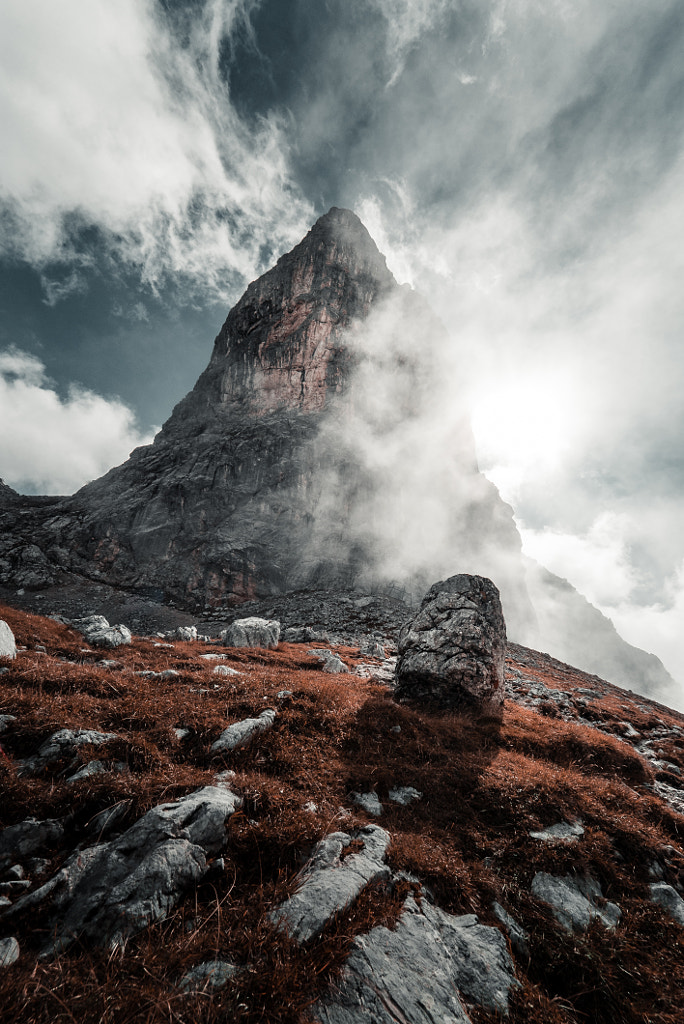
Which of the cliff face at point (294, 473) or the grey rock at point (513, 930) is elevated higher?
the cliff face at point (294, 473)

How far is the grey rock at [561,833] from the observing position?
7.04 meters

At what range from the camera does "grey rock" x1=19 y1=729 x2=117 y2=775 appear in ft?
22.4

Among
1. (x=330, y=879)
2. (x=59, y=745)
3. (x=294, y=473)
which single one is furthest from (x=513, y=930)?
(x=294, y=473)

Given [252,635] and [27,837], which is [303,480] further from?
[27,837]

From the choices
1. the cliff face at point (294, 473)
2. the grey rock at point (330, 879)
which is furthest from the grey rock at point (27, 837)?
the cliff face at point (294, 473)

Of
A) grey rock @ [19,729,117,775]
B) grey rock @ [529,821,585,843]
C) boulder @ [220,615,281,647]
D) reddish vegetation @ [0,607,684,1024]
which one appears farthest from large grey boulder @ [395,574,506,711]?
boulder @ [220,615,281,647]

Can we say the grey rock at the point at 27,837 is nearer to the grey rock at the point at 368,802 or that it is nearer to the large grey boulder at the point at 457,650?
the grey rock at the point at 368,802

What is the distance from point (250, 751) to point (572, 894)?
639cm

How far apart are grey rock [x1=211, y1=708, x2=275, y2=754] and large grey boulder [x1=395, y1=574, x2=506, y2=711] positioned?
8.28 m

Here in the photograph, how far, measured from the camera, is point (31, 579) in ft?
207

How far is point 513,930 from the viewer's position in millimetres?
5277

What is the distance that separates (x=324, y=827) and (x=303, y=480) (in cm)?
8618

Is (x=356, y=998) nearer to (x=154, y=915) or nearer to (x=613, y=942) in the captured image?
(x=154, y=915)

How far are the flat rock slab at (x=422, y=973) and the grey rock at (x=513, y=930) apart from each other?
26cm
